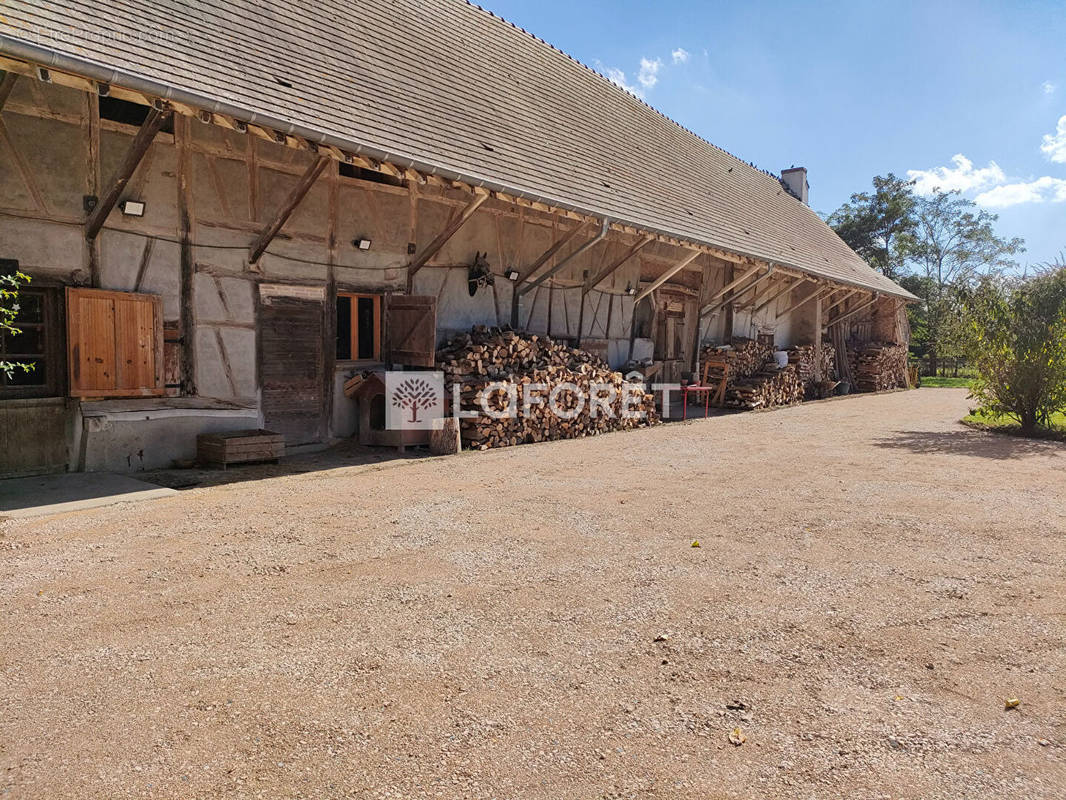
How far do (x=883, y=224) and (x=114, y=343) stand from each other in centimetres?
3919

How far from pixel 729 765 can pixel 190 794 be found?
1.65m

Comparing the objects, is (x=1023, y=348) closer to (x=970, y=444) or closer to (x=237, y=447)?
(x=970, y=444)

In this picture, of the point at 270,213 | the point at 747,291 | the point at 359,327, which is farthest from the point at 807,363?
the point at 270,213

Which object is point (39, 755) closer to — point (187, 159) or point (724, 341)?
point (187, 159)

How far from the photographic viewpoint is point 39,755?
2098mm

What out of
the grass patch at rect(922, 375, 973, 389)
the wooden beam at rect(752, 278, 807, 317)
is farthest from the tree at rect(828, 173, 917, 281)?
the wooden beam at rect(752, 278, 807, 317)

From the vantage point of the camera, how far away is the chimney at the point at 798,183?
79.4 feet

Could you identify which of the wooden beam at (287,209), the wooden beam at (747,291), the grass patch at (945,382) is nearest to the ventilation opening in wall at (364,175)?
the wooden beam at (287,209)

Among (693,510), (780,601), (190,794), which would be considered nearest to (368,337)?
(693,510)

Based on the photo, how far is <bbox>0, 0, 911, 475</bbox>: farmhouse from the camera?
5.91 m

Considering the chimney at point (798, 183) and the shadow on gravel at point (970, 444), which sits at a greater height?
the chimney at point (798, 183)

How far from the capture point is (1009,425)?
1104cm

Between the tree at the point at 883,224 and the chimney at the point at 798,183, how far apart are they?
1398 cm

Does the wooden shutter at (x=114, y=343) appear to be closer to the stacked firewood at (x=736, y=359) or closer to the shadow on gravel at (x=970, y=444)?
the shadow on gravel at (x=970, y=444)
